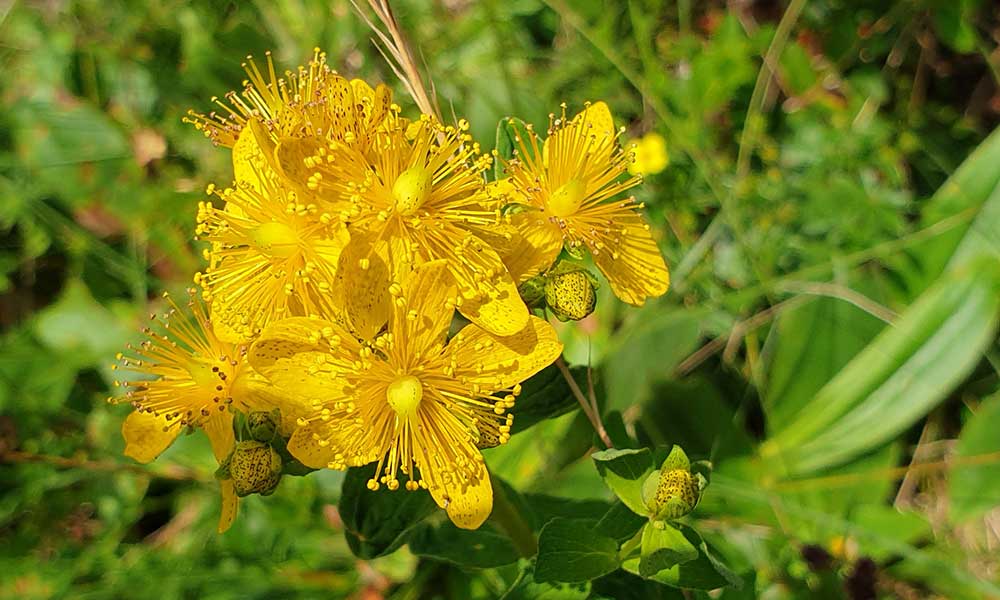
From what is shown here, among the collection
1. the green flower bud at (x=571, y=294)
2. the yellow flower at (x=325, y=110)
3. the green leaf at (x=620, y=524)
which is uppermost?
the yellow flower at (x=325, y=110)

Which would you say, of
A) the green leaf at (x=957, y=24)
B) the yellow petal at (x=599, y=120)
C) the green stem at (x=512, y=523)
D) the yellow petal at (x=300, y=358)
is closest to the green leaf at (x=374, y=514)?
the green stem at (x=512, y=523)

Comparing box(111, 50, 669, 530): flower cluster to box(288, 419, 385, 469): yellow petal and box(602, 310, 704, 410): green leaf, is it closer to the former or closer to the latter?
box(288, 419, 385, 469): yellow petal

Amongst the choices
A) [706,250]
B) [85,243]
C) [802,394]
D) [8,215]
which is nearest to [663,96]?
[706,250]

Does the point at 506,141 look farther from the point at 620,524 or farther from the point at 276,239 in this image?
the point at 620,524

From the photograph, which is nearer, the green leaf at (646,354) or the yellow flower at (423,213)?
the yellow flower at (423,213)

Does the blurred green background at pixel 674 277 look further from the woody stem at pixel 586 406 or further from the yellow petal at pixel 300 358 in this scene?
the yellow petal at pixel 300 358

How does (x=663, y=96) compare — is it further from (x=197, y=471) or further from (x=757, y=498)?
(x=197, y=471)

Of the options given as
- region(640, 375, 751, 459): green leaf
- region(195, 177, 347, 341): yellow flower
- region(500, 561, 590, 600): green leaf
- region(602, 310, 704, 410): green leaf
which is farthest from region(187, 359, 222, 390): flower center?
region(640, 375, 751, 459): green leaf

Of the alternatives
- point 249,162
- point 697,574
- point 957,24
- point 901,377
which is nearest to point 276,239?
point 249,162
